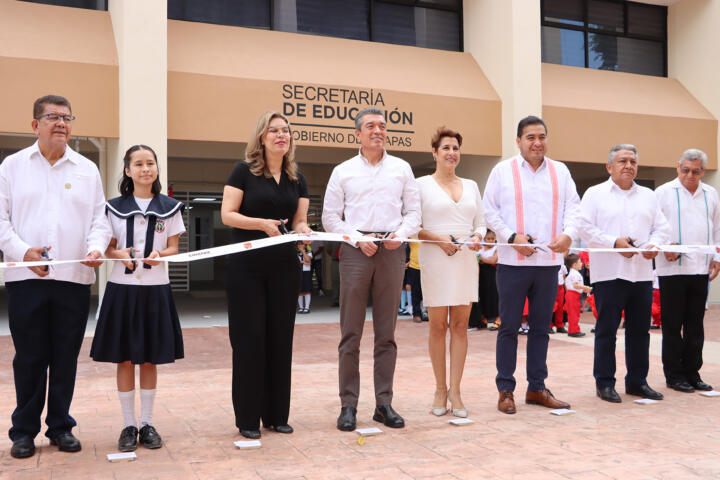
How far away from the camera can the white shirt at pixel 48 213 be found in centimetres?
400

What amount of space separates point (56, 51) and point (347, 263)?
775 cm

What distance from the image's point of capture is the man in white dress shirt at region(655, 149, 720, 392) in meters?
5.86

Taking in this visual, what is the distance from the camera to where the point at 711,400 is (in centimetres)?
541

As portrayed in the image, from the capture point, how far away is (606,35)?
15375 mm

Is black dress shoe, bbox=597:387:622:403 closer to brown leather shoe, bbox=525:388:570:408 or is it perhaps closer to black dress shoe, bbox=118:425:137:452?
brown leather shoe, bbox=525:388:570:408

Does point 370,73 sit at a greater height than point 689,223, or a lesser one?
greater

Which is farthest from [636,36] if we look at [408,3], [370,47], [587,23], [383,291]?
[383,291]

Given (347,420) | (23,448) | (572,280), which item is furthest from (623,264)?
(572,280)

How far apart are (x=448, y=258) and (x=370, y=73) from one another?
8.13m

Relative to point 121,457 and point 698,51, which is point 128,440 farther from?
point 698,51

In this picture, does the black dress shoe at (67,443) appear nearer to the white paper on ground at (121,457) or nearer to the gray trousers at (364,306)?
the white paper on ground at (121,457)

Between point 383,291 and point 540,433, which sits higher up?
point 383,291

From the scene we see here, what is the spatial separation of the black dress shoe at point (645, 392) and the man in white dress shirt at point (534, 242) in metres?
→ 0.86

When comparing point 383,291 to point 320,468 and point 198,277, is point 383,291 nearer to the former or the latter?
point 320,468
